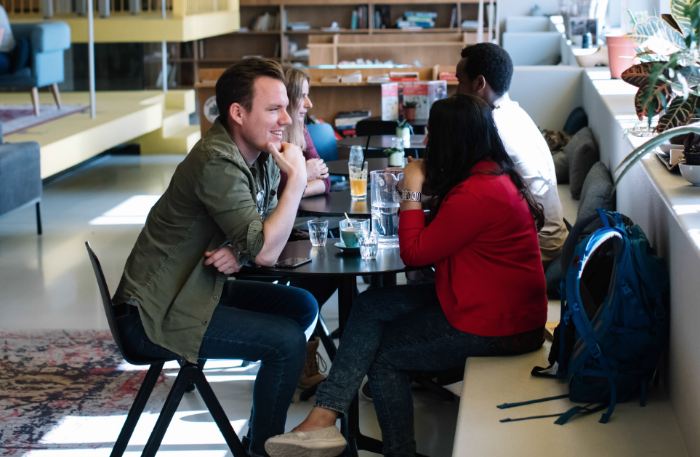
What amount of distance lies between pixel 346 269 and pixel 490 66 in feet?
4.47

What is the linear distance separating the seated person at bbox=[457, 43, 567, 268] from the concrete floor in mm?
764

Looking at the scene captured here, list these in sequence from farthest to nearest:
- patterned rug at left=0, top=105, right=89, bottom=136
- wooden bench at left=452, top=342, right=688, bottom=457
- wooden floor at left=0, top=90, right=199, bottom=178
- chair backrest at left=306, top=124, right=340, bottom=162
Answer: patterned rug at left=0, top=105, right=89, bottom=136
wooden floor at left=0, top=90, right=199, bottom=178
chair backrest at left=306, top=124, right=340, bottom=162
wooden bench at left=452, top=342, right=688, bottom=457

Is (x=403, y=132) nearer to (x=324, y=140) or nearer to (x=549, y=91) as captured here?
(x=324, y=140)

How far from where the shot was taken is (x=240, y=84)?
1.93m

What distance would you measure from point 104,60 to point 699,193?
9904 mm

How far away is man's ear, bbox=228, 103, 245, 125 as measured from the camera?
6.36ft

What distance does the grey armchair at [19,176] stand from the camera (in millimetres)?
4293

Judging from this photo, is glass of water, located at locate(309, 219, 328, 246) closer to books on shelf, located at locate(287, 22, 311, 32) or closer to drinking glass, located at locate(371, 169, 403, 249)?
drinking glass, located at locate(371, 169, 403, 249)

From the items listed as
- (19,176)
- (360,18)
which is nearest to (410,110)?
(19,176)

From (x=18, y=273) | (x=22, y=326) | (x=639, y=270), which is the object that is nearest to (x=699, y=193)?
(x=639, y=270)

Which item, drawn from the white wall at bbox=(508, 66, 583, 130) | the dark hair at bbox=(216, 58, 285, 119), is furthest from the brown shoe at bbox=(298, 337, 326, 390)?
the white wall at bbox=(508, 66, 583, 130)

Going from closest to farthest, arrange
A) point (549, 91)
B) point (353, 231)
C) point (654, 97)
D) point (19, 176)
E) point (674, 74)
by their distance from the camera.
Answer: point (654, 97) → point (674, 74) → point (353, 231) → point (19, 176) → point (549, 91)

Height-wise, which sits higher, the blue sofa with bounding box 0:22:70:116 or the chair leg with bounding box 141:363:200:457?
the blue sofa with bounding box 0:22:70:116

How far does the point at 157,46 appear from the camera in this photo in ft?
35.3
